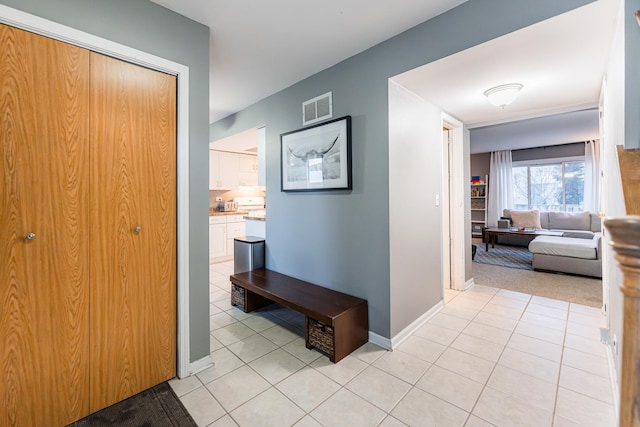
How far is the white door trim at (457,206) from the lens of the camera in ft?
12.1

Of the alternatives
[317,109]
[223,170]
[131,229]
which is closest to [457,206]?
[317,109]

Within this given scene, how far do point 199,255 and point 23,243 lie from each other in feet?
2.93

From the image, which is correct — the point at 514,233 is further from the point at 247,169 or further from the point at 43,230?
the point at 43,230

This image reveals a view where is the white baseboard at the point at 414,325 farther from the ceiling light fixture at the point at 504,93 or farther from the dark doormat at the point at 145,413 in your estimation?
the ceiling light fixture at the point at 504,93

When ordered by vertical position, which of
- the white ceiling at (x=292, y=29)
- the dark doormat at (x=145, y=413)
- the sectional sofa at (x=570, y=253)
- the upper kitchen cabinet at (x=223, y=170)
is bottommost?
the dark doormat at (x=145, y=413)

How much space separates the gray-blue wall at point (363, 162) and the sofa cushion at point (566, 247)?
266 centimetres

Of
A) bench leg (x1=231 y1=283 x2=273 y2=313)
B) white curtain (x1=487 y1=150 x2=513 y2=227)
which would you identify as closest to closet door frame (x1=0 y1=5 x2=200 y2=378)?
bench leg (x1=231 y1=283 x2=273 y2=313)

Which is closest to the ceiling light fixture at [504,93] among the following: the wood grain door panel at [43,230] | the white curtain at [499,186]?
the wood grain door panel at [43,230]

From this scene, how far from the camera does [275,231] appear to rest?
3.40 meters

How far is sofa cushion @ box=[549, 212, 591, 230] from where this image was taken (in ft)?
20.0

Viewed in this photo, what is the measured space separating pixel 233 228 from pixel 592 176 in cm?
773

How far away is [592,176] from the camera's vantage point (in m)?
6.33

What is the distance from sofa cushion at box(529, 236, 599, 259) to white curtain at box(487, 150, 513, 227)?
9.95 feet

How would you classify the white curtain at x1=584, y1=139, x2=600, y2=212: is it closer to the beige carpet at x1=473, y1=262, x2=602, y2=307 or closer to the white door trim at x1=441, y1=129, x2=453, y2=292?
the beige carpet at x1=473, y1=262, x2=602, y2=307
